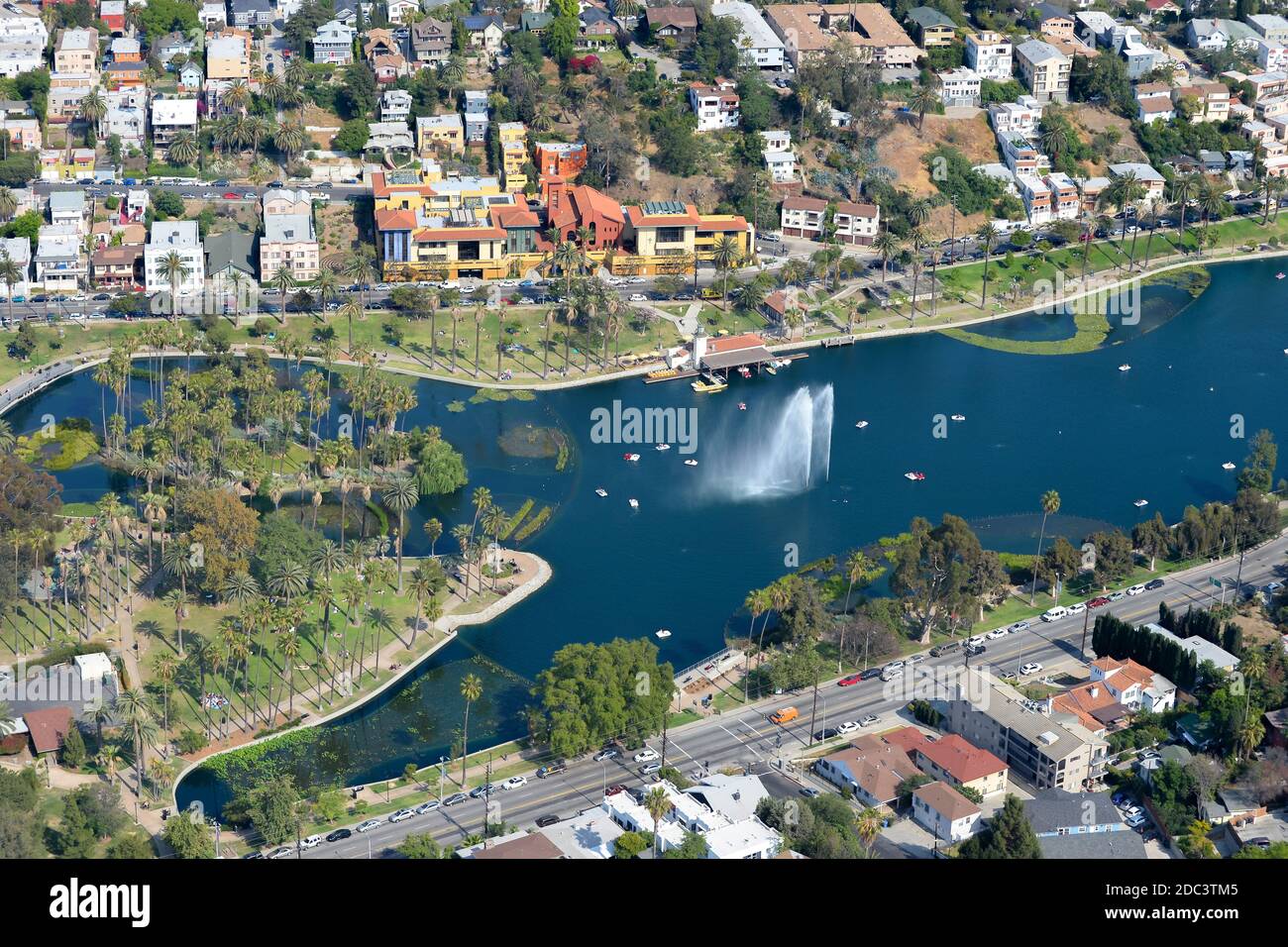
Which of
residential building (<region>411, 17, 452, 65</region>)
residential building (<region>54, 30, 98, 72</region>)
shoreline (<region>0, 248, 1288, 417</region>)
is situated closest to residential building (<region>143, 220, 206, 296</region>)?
shoreline (<region>0, 248, 1288, 417</region>)

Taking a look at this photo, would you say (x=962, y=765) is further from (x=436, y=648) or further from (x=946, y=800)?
(x=436, y=648)

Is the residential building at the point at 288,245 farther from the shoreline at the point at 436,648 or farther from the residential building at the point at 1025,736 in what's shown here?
the residential building at the point at 1025,736

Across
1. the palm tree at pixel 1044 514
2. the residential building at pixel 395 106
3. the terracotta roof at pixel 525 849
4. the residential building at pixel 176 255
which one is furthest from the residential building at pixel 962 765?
the residential building at pixel 395 106

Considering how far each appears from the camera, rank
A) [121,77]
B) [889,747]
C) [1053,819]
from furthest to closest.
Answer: [121,77]
[889,747]
[1053,819]

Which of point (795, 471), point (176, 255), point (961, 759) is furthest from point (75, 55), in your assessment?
point (961, 759)

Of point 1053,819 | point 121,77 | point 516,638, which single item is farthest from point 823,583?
point 121,77

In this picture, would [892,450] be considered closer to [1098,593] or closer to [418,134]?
[1098,593]
